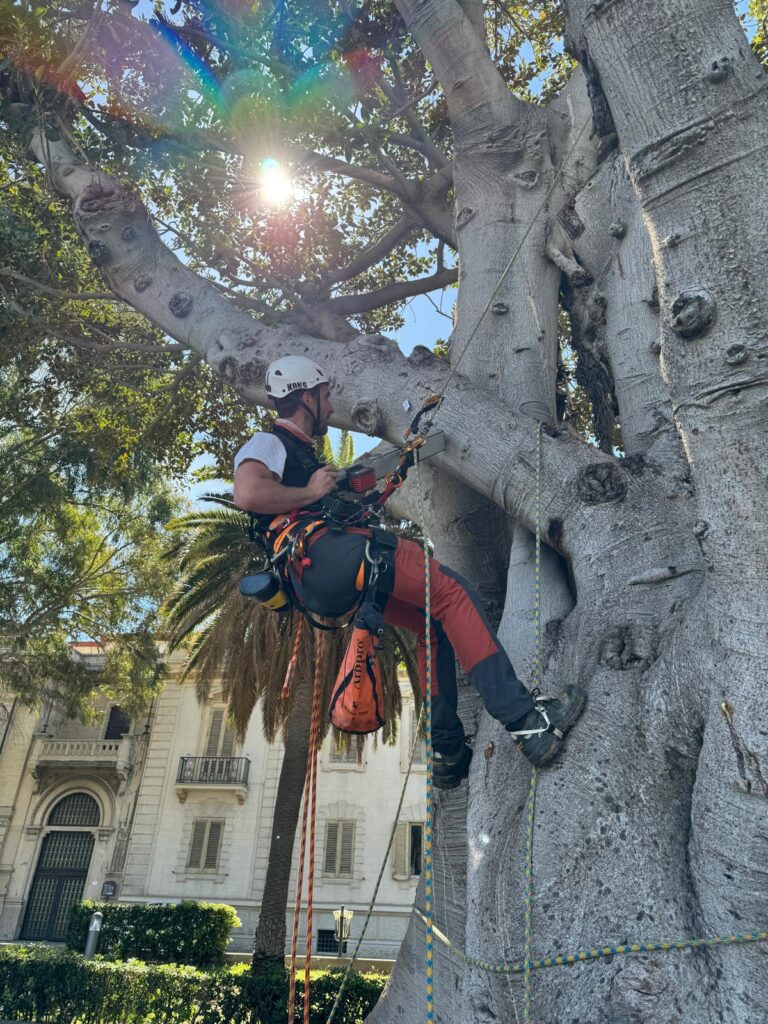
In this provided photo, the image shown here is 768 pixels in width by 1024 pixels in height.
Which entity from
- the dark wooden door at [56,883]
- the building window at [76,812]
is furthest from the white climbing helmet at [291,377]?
the building window at [76,812]

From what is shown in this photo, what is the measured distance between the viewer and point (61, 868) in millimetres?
22953

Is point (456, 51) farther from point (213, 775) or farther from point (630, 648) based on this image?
point (213, 775)

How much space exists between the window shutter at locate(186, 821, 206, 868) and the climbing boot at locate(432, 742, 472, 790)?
823 inches

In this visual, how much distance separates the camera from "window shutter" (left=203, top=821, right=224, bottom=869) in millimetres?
22031

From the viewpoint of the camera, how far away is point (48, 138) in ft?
21.3

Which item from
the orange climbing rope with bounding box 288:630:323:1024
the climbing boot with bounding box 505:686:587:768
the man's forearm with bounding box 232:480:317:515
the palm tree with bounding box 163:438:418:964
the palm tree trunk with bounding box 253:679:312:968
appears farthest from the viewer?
the palm tree with bounding box 163:438:418:964

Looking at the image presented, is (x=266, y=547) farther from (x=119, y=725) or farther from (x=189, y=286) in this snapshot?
(x=119, y=725)

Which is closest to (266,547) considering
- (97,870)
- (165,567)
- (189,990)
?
(189,990)

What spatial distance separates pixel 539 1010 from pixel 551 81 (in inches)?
376

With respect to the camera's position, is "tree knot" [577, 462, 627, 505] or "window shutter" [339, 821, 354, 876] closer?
"tree knot" [577, 462, 627, 505]

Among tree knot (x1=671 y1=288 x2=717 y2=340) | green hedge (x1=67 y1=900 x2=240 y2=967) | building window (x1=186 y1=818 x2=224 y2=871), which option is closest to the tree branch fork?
tree knot (x1=671 y1=288 x2=717 y2=340)

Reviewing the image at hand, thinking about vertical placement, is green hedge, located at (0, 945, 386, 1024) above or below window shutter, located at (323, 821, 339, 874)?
below

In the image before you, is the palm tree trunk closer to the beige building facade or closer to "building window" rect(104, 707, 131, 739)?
the beige building facade

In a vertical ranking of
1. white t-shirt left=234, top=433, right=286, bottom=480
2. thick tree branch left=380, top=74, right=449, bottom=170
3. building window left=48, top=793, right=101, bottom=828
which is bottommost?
white t-shirt left=234, top=433, right=286, bottom=480
